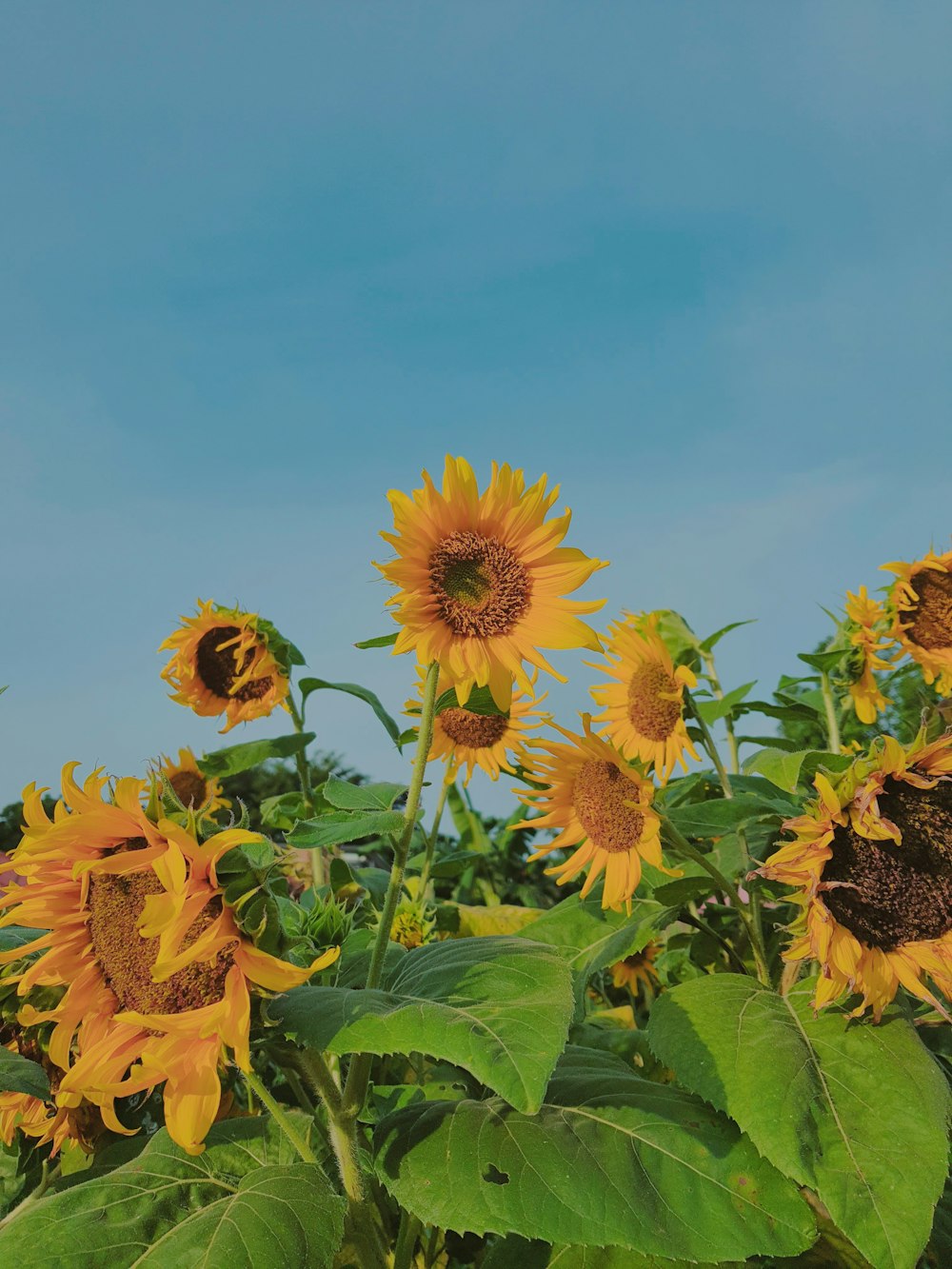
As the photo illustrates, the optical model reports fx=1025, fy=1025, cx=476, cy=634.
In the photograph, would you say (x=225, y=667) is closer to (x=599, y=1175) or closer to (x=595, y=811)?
(x=595, y=811)

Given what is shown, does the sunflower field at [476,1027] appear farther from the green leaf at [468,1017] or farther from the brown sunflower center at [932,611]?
the brown sunflower center at [932,611]

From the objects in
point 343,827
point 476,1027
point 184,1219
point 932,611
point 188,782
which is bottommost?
point 184,1219

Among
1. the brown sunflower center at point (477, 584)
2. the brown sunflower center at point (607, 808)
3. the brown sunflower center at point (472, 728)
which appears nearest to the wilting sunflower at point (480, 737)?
the brown sunflower center at point (472, 728)

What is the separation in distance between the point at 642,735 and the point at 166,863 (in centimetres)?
212

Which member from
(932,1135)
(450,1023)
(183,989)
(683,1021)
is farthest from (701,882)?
(183,989)

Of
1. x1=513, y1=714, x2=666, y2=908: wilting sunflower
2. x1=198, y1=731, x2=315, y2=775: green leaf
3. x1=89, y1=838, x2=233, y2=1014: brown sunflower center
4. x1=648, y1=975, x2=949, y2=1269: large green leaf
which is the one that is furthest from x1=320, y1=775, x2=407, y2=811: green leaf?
x1=198, y1=731, x2=315, y2=775: green leaf

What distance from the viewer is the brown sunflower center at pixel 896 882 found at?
69.2 inches

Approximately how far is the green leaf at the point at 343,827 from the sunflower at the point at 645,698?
156 centimetres

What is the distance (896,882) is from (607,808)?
761 mm

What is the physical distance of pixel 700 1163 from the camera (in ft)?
4.91

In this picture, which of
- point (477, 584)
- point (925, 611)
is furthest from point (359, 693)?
point (925, 611)

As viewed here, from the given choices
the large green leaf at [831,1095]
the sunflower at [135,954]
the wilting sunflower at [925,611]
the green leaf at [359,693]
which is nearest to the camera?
the sunflower at [135,954]

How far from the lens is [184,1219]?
1.45 m

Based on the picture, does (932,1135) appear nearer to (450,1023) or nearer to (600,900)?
(450,1023)
